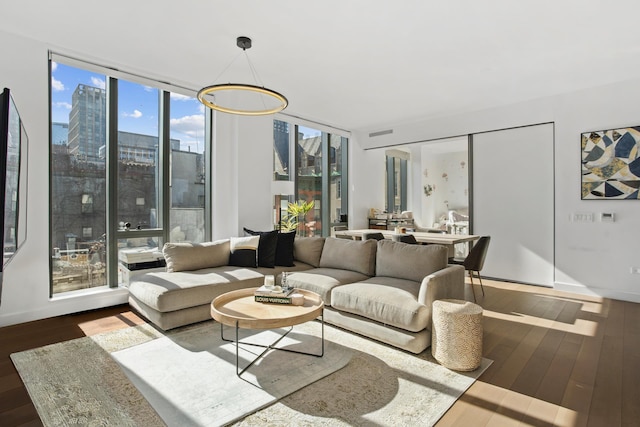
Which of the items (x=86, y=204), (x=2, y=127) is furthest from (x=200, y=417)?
(x=86, y=204)

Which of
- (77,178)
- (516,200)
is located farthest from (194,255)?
(516,200)

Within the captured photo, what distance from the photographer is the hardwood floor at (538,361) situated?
202 cm

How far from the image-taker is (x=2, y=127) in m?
1.66

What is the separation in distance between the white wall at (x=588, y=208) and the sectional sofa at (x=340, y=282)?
2.77 m

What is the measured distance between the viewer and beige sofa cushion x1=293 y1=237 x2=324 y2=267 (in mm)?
A: 4523

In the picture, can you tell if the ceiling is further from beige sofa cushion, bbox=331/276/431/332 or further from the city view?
beige sofa cushion, bbox=331/276/431/332

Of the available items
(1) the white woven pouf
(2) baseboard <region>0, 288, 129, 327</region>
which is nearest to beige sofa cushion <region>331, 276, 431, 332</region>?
(1) the white woven pouf

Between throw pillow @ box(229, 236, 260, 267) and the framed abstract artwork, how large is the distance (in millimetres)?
4636

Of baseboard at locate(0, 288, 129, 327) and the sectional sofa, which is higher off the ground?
the sectional sofa

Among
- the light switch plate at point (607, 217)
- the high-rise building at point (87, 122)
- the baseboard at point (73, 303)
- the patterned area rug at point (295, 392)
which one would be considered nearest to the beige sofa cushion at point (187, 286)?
the patterned area rug at point (295, 392)

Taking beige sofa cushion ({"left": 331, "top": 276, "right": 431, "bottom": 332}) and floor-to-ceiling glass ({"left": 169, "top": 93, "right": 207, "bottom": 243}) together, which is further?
floor-to-ceiling glass ({"left": 169, "top": 93, "right": 207, "bottom": 243})

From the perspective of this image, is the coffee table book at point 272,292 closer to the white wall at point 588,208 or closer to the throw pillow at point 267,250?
the throw pillow at point 267,250

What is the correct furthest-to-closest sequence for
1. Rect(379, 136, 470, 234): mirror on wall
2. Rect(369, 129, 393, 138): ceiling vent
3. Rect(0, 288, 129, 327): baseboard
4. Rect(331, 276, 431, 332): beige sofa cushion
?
Rect(379, 136, 470, 234): mirror on wall → Rect(369, 129, 393, 138): ceiling vent → Rect(0, 288, 129, 327): baseboard → Rect(331, 276, 431, 332): beige sofa cushion

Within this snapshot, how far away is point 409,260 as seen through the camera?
353cm
